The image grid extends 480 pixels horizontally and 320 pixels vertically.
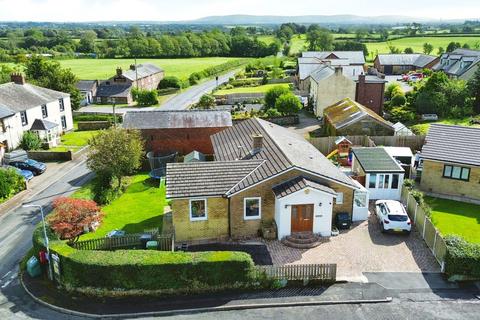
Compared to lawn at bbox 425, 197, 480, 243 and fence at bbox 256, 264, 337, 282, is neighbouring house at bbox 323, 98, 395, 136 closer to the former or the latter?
lawn at bbox 425, 197, 480, 243

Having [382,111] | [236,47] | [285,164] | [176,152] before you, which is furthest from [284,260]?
[236,47]

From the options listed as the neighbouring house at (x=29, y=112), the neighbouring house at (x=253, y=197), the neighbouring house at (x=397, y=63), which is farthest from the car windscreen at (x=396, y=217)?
the neighbouring house at (x=397, y=63)

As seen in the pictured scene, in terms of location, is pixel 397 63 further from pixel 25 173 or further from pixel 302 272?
pixel 302 272

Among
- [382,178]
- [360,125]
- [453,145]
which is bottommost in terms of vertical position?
[382,178]

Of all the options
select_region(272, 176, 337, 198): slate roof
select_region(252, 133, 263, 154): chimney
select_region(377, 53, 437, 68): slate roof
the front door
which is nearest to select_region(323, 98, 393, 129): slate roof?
select_region(252, 133, 263, 154): chimney

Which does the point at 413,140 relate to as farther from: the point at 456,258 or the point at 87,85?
the point at 87,85

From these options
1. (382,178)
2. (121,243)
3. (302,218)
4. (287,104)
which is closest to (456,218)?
(382,178)

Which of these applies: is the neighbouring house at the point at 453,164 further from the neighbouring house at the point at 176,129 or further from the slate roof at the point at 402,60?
the slate roof at the point at 402,60
